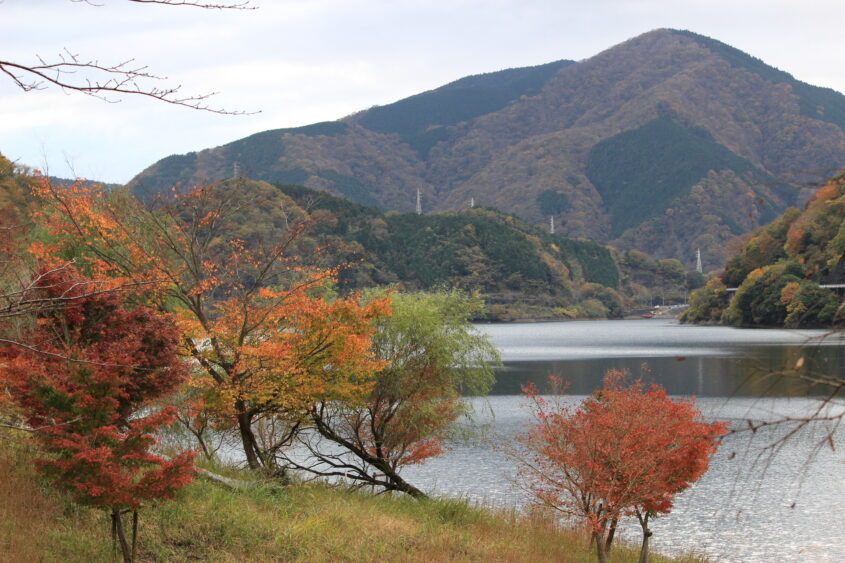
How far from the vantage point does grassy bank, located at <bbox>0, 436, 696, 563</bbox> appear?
9.83m

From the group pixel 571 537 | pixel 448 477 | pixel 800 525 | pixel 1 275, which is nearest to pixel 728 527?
pixel 800 525

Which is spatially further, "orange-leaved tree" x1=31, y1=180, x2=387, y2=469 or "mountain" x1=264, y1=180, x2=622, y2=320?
"mountain" x1=264, y1=180, x2=622, y2=320

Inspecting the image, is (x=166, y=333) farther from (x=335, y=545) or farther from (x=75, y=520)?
(x=335, y=545)

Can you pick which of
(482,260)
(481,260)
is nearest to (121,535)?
(481,260)

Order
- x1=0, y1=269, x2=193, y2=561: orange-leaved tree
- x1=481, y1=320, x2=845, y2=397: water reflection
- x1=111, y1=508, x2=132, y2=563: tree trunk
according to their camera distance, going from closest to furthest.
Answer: x1=0, y1=269, x2=193, y2=561: orange-leaved tree, x1=111, y1=508, x2=132, y2=563: tree trunk, x1=481, y1=320, x2=845, y2=397: water reflection

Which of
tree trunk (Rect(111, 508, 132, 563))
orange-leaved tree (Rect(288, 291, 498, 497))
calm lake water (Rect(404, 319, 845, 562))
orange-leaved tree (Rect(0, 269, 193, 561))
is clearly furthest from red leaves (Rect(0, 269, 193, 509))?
orange-leaved tree (Rect(288, 291, 498, 497))

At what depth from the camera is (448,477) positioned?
25.8 m

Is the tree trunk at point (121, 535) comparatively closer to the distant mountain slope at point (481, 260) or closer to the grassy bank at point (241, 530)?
the grassy bank at point (241, 530)

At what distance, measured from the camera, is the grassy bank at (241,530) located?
983 cm

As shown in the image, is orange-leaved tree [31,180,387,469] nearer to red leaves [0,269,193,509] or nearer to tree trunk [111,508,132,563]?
red leaves [0,269,193,509]

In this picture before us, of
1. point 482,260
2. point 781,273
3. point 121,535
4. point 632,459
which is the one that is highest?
point 482,260

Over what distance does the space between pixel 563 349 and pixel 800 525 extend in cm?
6258

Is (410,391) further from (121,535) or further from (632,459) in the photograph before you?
(121,535)

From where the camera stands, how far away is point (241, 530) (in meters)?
11.2
